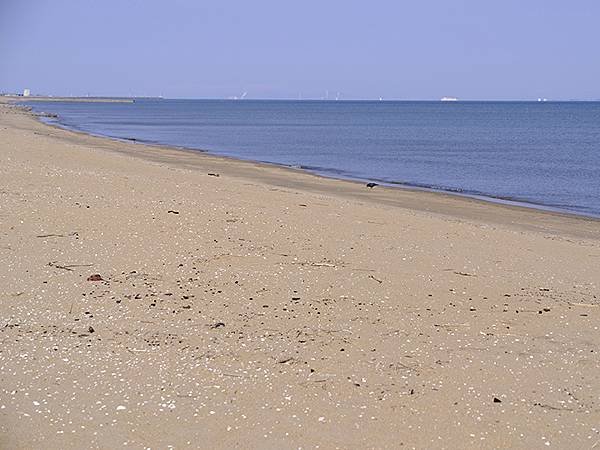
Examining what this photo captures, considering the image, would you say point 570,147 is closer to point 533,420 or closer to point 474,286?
point 474,286

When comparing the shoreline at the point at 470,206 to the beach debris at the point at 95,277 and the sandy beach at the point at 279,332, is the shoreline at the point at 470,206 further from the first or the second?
the beach debris at the point at 95,277

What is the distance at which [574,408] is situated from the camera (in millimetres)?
4613

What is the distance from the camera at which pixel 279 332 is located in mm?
5750

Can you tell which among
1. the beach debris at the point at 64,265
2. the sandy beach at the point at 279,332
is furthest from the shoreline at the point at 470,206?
the beach debris at the point at 64,265

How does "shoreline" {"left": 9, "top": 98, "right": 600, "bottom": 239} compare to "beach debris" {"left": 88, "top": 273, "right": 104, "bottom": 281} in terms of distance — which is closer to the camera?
"beach debris" {"left": 88, "top": 273, "right": 104, "bottom": 281}

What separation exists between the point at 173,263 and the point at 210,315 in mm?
1507

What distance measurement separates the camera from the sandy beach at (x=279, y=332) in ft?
14.2

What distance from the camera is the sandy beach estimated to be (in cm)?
432

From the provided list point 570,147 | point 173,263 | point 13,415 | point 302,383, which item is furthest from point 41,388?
point 570,147

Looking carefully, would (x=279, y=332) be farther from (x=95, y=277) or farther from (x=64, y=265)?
(x=64, y=265)

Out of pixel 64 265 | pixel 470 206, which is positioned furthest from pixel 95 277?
pixel 470 206

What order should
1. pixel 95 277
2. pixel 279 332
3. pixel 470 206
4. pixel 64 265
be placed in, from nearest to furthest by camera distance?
pixel 279 332, pixel 95 277, pixel 64 265, pixel 470 206

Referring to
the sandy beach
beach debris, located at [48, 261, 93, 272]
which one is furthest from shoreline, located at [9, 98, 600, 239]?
beach debris, located at [48, 261, 93, 272]

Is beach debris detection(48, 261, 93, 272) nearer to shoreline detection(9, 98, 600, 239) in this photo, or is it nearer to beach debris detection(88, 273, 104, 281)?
beach debris detection(88, 273, 104, 281)
